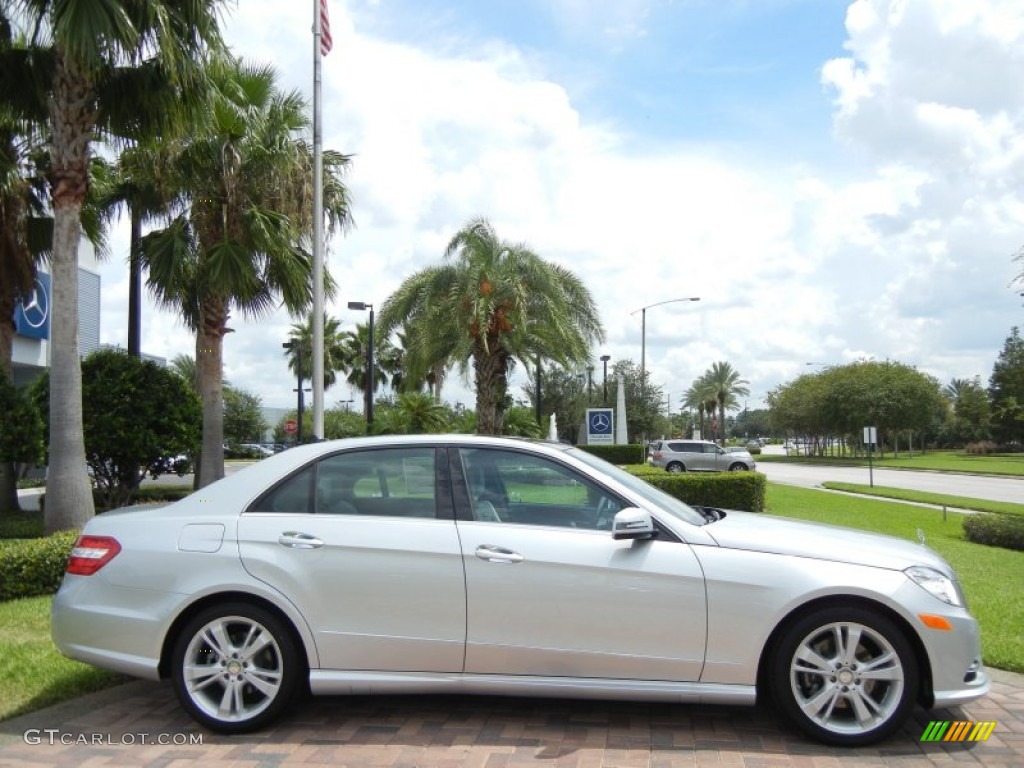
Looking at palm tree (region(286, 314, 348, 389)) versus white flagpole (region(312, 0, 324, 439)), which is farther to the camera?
palm tree (region(286, 314, 348, 389))

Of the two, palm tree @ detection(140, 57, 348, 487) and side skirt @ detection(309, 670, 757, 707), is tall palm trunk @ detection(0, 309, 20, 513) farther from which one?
side skirt @ detection(309, 670, 757, 707)

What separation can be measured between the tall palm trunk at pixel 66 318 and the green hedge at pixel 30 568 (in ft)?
4.64

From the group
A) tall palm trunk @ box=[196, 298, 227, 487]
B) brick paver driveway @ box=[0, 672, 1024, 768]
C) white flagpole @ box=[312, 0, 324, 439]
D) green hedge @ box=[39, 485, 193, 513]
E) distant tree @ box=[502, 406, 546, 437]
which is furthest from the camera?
distant tree @ box=[502, 406, 546, 437]

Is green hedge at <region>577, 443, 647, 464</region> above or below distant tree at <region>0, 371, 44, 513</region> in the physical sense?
below

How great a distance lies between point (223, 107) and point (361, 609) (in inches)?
453

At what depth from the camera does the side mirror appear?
4.16 metres

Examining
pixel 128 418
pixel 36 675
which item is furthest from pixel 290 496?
pixel 128 418

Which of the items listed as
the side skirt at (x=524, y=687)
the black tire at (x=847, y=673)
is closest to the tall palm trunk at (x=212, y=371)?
the side skirt at (x=524, y=687)

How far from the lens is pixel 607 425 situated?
27.0 m

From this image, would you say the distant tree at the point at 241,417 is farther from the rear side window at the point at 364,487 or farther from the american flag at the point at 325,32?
the rear side window at the point at 364,487

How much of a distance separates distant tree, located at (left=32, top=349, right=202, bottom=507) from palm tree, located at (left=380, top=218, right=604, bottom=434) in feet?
32.2

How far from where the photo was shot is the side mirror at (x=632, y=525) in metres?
4.16

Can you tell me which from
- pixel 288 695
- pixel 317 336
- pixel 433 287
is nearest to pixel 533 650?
pixel 288 695

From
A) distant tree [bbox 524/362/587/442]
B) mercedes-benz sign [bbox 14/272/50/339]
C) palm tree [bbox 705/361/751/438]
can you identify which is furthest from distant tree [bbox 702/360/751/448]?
mercedes-benz sign [bbox 14/272/50/339]
